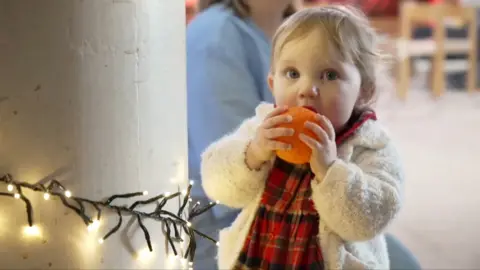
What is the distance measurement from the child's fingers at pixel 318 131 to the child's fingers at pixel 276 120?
29 millimetres

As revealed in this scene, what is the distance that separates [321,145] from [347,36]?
20 centimetres

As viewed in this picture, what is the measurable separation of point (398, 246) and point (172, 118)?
0.80 m

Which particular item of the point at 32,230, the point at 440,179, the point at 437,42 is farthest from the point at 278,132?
the point at 437,42

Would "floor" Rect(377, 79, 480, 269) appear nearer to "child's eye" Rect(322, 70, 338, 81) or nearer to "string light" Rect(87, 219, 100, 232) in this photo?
"child's eye" Rect(322, 70, 338, 81)

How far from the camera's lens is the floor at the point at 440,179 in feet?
7.53

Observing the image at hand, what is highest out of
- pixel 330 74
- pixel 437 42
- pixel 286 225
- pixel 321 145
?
pixel 437 42

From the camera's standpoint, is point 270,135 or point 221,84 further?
point 221,84

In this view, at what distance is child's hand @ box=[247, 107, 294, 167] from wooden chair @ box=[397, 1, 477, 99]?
4.55 metres

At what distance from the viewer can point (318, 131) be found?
987 mm

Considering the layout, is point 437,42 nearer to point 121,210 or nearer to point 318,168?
point 318,168

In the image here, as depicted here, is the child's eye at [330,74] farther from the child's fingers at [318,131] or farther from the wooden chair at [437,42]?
the wooden chair at [437,42]

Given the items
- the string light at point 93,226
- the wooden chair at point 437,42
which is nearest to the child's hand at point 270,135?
the string light at point 93,226

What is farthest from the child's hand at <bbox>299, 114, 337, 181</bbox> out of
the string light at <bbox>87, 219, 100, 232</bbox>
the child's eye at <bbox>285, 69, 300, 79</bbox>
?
the string light at <bbox>87, 219, 100, 232</bbox>

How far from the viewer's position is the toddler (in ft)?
3.31
